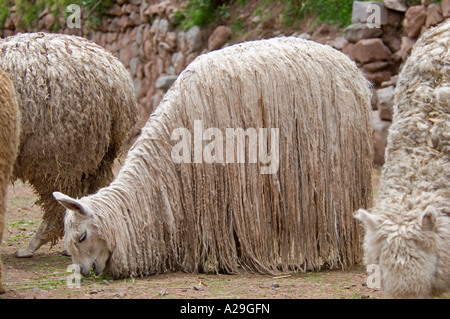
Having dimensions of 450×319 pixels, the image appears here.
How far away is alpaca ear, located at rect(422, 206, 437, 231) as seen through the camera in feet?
10.1

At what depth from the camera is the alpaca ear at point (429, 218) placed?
3.08 m

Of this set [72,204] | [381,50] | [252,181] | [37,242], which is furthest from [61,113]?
[381,50]

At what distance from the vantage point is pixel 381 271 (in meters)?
3.15

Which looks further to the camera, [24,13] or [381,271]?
[24,13]

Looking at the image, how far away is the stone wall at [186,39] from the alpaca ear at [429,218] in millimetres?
3966

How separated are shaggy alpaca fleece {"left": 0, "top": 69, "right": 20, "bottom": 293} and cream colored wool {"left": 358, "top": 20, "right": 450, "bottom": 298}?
2.04 metres

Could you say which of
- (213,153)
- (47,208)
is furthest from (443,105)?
(47,208)

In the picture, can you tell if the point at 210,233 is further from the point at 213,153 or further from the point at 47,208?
the point at 47,208

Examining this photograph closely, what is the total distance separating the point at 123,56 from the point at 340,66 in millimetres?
8507

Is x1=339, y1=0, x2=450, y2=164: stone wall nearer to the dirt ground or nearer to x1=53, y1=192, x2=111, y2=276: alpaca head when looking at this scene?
the dirt ground

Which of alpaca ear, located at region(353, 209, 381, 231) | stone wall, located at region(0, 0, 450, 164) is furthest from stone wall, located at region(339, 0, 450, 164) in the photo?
alpaca ear, located at region(353, 209, 381, 231)

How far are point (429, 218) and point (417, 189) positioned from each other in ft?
0.97

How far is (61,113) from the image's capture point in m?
5.12

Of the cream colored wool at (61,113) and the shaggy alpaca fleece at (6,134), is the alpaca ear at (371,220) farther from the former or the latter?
the cream colored wool at (61,113)
